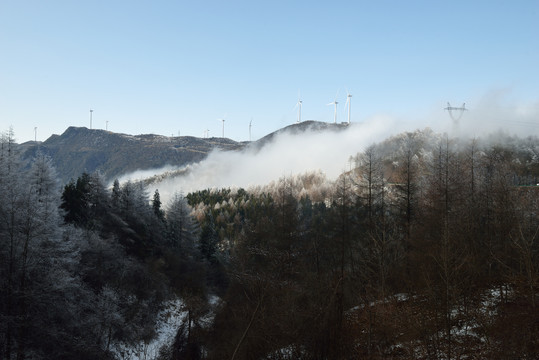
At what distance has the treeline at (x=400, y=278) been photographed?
45.5 feet

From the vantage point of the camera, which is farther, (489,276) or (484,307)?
(489,276)

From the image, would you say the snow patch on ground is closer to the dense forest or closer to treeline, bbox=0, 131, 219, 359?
treeline, bbox=0, 131, 219, 359

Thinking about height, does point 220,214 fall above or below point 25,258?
below

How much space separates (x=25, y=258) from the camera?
850 inches

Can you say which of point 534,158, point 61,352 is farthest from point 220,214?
point 534,158

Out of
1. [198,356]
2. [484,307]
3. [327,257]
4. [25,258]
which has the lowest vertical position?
[198,356]

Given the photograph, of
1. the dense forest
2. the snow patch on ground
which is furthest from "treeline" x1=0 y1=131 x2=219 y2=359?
the snow patch on ground

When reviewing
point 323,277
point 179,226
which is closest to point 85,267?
point 323,277

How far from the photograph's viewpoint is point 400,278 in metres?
22.6

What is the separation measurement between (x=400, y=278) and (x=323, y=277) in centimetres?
511

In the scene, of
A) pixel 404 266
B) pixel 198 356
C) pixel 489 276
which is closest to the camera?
pixel 489 276

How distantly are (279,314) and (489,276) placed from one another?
43.2 feet

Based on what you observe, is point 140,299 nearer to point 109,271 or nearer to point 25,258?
point 109,271

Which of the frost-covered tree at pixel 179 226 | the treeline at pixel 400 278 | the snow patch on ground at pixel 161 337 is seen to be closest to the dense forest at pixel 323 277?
→ the treeline at pixel 400 278
